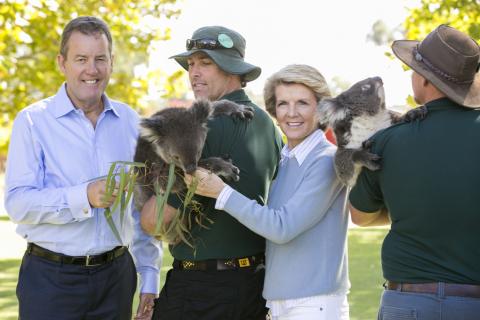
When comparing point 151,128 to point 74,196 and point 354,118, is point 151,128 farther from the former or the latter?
point 354,118

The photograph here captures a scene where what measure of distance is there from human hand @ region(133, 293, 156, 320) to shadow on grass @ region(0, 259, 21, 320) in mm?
4170

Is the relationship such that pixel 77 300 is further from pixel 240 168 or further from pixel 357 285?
pixel 357 285

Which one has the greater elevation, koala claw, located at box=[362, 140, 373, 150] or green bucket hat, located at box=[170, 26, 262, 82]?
green bucket hat, located at box=[170, 26, 262, 82]

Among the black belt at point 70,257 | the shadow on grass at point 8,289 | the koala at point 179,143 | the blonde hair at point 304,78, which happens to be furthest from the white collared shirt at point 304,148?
the shadow on grass at point 8,289

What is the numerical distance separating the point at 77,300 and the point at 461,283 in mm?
2290

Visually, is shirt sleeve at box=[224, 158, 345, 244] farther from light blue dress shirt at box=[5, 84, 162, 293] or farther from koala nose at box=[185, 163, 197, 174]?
light blue dress shirt at box=[5, 84, 162, 293]

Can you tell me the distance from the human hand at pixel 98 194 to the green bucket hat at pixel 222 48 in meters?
0.97

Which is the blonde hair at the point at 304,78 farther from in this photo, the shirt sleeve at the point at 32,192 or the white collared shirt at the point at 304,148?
the shirt sleeve at the point at 32,192

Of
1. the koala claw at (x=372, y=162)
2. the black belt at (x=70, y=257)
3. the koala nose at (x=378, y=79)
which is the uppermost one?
the koala nose at (x=378, y=79)

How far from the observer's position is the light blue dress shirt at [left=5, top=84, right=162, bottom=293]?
4.12 meters

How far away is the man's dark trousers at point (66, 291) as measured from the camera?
416cm

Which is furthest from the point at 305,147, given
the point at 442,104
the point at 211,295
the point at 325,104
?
the point at 211,295

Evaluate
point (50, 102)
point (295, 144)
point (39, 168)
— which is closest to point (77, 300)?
point (39, 168)

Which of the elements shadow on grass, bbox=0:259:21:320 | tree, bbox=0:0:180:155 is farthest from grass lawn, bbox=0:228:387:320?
tree, bbox=0:0:180:155
